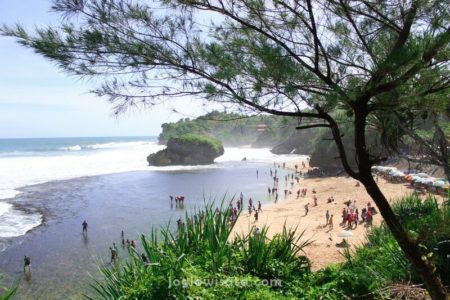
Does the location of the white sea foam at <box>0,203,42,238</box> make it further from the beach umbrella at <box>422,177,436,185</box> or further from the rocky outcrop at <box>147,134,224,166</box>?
the rocky outcrop at <box>147,134,224,166</box>

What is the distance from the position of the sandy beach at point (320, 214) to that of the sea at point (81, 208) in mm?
2865

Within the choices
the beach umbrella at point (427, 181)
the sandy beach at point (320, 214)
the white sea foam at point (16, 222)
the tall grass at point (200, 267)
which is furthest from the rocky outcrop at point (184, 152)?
the tall grass at point (200, 267)

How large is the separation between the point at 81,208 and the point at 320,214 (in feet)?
56.2

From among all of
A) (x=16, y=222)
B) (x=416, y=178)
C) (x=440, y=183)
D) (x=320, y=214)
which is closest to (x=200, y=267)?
(x=320, y=214)

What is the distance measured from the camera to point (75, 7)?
14.4 feet

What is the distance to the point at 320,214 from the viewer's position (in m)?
25.5

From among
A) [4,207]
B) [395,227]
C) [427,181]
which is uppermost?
[395,227]

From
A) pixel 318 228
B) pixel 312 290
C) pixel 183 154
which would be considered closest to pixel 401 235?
pixel 312 290

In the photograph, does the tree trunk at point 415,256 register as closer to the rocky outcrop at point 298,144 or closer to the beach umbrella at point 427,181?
the beach umbrella at point 427,181

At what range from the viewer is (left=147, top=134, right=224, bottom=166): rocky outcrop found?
61125 mm

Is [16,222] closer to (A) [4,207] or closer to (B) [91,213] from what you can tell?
(B) [91,213]

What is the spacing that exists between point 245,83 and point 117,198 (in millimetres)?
30235

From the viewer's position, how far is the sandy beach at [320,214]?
17375 mm

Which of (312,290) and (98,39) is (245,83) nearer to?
(98,39)
